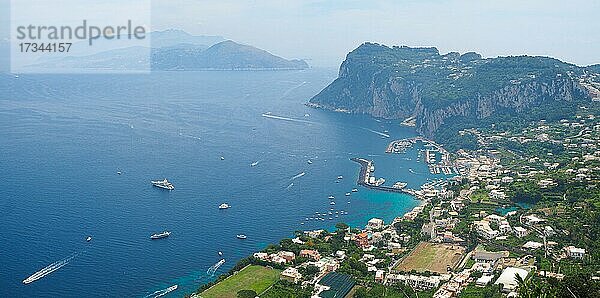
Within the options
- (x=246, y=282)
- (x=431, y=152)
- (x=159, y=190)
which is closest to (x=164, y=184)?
(x=159, y=190)

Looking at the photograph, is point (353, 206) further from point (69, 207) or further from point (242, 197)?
point (69, 207)

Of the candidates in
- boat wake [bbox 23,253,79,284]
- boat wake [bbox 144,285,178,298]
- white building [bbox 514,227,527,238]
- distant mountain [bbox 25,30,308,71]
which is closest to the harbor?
white building [bbox 514,227,527,238]

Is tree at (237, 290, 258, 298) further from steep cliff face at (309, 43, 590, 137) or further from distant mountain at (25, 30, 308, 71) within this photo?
distant mountain at (25, 30, 308, 71)

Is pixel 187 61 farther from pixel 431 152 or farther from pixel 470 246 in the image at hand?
pixel 470 246

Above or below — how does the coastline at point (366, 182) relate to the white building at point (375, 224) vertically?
above

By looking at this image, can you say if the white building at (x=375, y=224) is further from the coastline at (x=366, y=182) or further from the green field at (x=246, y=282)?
the green field at (x=246, y=282)

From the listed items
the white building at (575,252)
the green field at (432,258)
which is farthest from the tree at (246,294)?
the white building at (575,252)

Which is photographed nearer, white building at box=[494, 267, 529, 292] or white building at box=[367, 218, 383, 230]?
white building at box=[494, 267, 529, 292]

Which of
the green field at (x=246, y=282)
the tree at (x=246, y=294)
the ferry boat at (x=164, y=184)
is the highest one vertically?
the ferry boat at (x=164, y=184)
